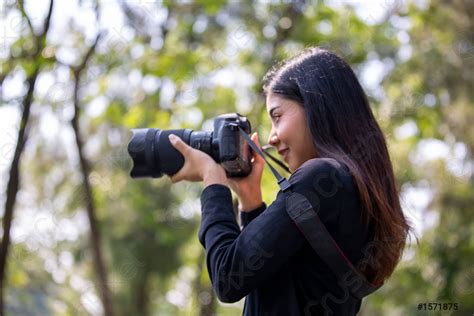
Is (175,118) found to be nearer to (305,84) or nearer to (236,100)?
(236,100)

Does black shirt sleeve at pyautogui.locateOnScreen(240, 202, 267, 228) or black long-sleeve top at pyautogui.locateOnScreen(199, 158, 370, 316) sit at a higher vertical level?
black long-sleeve top at pyautogui.locateOnScreen(199, 158, 370, 316)

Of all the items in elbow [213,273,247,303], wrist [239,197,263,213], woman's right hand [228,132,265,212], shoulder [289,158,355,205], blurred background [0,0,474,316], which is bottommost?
blurred background [0,0,474,316]

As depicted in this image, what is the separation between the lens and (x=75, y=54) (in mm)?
4785

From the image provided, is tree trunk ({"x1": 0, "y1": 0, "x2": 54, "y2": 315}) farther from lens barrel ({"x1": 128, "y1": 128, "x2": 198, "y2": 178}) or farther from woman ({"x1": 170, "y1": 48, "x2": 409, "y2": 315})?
woman ({"x1": 170, "y1": 48, "x2": 409, "y2": 315})

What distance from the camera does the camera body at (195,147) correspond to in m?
1.84

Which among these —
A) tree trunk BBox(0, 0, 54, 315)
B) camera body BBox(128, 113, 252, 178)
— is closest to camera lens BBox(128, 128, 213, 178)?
camera body BBox(128, 113, 252, 178)

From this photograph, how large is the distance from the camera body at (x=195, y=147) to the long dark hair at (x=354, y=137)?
0.51 feet

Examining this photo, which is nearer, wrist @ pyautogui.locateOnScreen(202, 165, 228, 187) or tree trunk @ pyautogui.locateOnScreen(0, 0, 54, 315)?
wrist @ pyautogui.locateOnScreen(202, 165, 228, 187)

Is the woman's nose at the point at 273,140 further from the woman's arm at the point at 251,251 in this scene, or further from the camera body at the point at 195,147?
the woman's arm at the point at 251,251

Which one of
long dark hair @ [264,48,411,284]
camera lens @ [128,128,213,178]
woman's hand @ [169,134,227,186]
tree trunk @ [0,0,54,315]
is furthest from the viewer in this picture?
tree trunk @ [0,0,54,315]

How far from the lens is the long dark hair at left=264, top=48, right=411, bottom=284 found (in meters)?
1.67

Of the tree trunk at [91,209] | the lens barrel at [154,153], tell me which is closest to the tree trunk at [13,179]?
the tree trunk at [91,209]

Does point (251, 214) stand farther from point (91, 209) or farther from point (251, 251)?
point (91, 209)

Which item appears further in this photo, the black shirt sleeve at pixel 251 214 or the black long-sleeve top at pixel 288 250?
the black shirt sleeve at pixel 251 214
